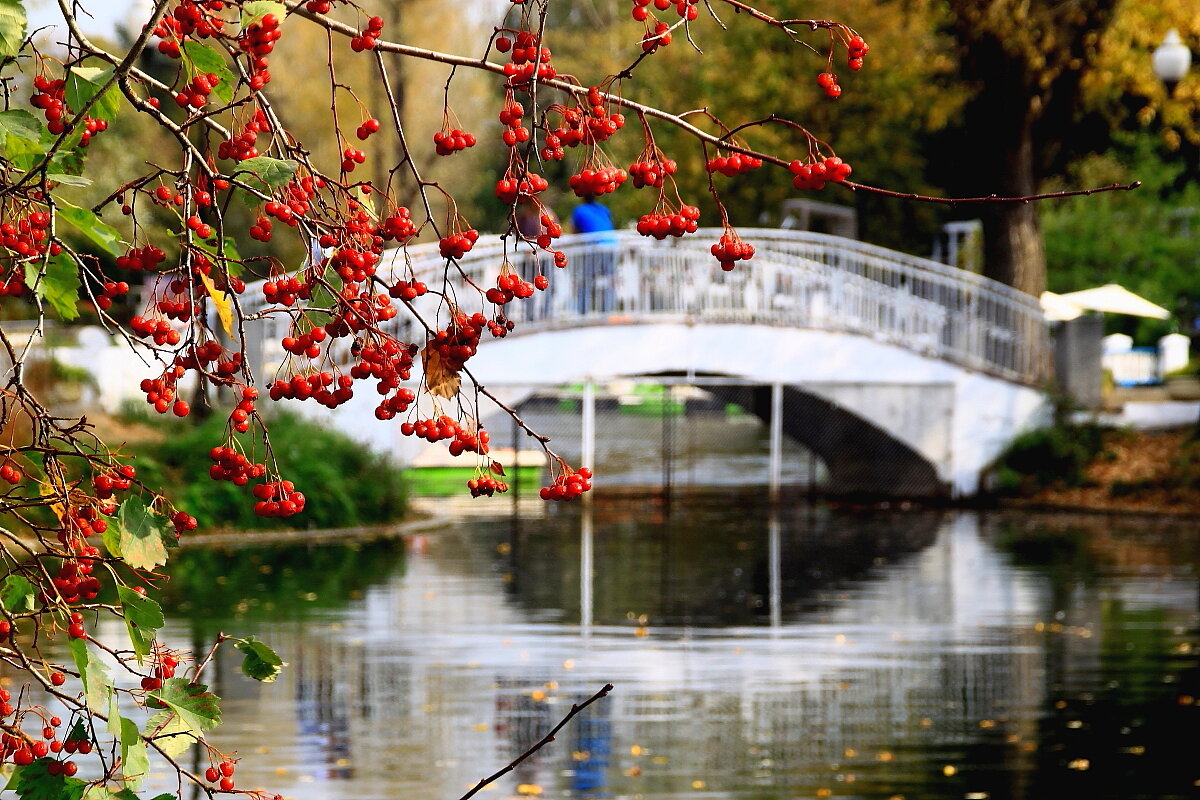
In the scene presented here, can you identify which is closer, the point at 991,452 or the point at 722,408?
the point at 991,452

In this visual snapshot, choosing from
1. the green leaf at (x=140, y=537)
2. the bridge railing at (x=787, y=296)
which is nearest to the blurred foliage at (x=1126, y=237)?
the bridge railing at (x=787, y=296)

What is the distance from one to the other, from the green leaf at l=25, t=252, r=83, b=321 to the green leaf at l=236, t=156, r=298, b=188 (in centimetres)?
49

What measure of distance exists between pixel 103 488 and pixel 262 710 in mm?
7987

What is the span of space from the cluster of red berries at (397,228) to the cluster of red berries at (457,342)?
0.57 ft

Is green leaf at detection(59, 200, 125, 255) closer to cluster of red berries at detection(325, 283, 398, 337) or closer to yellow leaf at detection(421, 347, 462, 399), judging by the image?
cluster of red berries at detection(325, 283, 398, 337)

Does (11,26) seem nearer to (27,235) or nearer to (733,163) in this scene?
(27,235)

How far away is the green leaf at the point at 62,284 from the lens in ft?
9.98

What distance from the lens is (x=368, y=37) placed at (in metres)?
2.96

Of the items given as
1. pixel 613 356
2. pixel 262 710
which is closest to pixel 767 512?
pixel 613 356

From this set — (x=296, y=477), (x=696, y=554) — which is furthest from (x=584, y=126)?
(x=296, y=477)

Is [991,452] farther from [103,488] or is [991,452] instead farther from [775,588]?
Result: [103,488]

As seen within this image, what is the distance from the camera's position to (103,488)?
2.90 meters

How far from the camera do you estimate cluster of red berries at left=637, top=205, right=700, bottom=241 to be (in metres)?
3.05

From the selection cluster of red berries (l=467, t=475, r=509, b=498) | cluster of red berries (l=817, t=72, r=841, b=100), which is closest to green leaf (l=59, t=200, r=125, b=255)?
cluster of red berries (l=467, t=475, r=509, b=498)
